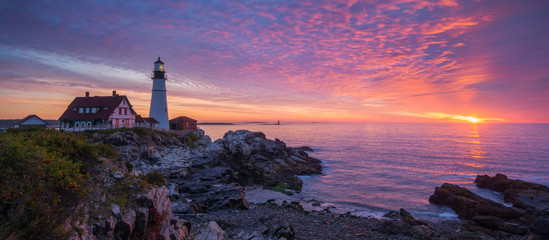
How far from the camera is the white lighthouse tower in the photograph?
5490 centimetres

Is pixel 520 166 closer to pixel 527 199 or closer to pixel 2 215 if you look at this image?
pixel 527 199

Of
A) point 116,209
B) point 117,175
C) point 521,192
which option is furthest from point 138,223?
point 521,192

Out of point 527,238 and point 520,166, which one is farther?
point 520,166

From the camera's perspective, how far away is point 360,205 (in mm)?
27812

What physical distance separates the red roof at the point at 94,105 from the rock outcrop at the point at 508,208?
1994 inches

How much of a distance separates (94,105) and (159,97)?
479 inches

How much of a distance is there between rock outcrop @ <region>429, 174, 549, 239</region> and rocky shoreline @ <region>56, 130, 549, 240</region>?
74 millimetres

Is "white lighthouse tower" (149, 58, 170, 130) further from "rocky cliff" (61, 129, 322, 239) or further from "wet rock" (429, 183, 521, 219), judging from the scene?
"wet rock" (429, 183, 521, 219)

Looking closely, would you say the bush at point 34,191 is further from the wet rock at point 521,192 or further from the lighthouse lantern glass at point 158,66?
the lighthouse lantern glass at point 158,66

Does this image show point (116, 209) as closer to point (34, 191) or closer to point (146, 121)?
point (34, 191)

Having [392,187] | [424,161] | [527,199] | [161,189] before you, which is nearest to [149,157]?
[161,189]

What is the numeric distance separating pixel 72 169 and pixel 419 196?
34608 mm

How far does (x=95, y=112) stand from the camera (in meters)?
46.3

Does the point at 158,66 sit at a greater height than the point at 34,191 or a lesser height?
greater
